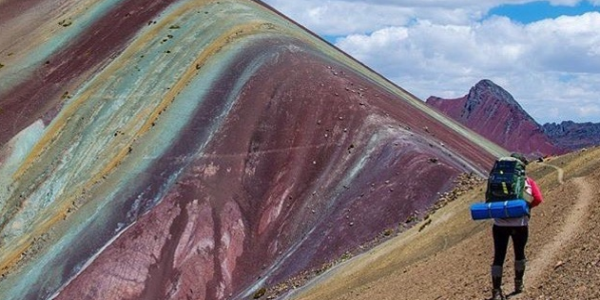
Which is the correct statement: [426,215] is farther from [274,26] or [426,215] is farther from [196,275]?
[274,26]

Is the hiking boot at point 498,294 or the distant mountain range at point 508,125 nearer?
the hiking boot at point 498,294

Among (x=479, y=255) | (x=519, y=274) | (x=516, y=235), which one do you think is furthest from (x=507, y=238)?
(x=479, y=255)

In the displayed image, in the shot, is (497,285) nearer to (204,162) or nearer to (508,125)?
(204,162)

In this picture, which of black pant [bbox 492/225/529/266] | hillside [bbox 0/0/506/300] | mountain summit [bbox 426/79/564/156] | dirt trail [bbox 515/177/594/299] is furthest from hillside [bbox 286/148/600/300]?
mountain summit [bbox 426/79/564/156]

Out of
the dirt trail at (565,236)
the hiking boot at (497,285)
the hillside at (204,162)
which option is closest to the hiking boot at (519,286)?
the hiking boot at (497,285)

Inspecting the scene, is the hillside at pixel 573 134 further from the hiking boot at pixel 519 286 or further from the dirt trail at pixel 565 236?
the hiking boot at pixel 519 286

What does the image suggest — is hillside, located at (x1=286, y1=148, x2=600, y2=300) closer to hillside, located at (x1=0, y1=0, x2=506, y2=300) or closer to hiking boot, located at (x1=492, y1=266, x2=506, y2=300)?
hiking boot, located at (x1=492, y1=266, x2=506, y2=300)
